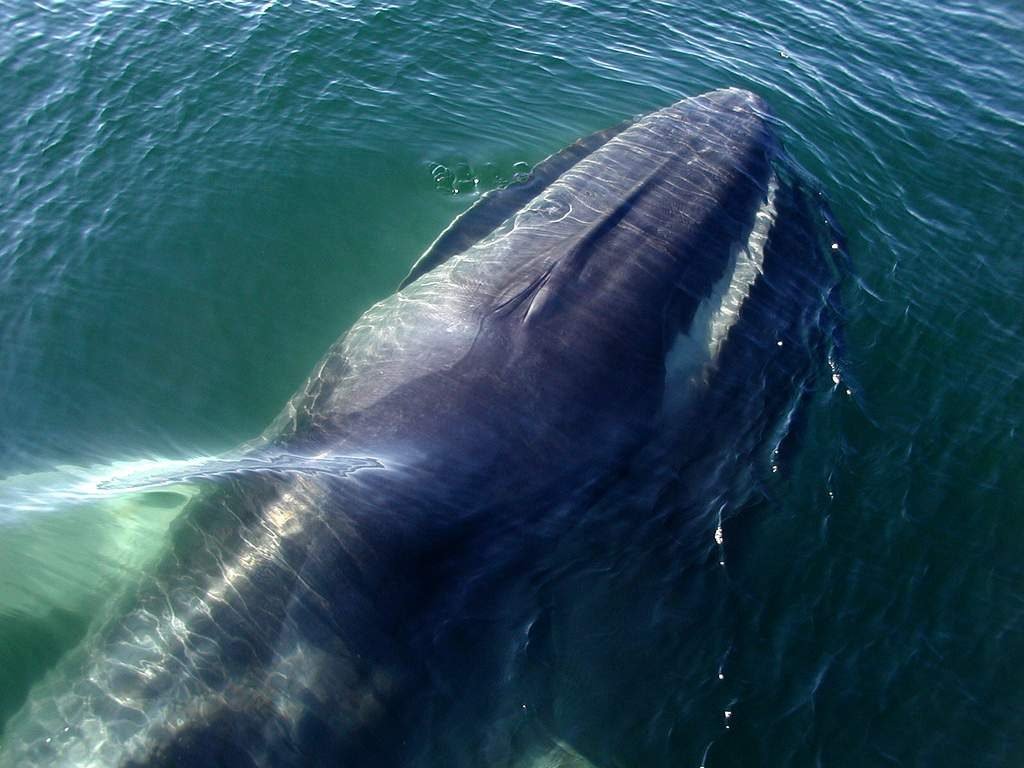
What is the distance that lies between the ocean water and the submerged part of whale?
59 centimetres

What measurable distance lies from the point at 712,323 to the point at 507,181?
5.91 metres

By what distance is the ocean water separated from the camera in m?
8.90

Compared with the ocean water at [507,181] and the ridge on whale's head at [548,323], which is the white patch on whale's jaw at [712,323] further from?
the ocean water at [507,181]

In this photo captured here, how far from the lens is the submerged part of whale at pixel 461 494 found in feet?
25.1

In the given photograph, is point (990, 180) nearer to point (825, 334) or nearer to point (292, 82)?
point (825, 334)

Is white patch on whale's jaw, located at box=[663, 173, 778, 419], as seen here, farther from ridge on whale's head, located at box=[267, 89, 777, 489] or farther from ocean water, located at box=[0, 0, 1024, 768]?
ocean water, located at box=[0, 0, 1024, 768]

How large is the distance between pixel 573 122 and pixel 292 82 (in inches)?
228

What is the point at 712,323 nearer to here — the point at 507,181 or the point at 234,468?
the point at 507,181

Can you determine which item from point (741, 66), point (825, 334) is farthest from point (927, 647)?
point (741, 66)

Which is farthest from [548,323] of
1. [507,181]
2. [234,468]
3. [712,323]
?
[507,181]

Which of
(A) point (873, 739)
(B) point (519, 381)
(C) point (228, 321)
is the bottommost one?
(A) point (873, 739)

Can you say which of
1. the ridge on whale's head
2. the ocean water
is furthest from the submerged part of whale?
the ocean water

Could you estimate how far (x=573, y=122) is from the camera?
17391 millimetres

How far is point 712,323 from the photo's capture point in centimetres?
1145
